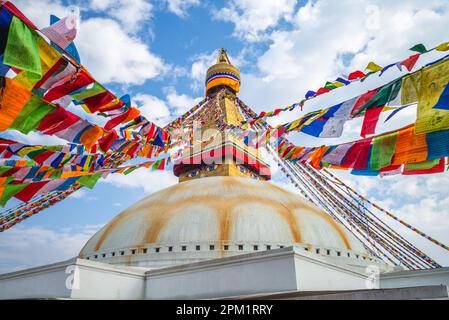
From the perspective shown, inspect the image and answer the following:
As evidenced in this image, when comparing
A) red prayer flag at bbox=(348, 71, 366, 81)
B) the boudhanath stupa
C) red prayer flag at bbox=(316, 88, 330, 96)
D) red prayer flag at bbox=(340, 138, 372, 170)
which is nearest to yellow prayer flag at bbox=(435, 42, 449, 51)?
red prayer flag at bbox=(348, 71, 366, 81)

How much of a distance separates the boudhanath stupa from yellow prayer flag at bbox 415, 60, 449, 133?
7.07ft

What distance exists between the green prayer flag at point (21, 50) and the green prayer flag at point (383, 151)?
5.02 m

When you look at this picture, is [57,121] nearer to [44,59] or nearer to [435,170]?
[44,59]

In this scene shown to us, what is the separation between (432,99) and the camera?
16.0ft

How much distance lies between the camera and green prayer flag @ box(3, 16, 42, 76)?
4117mm

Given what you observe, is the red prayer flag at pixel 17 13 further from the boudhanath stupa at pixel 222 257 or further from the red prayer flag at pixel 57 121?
the boudhanath stupa at pixel 222 257

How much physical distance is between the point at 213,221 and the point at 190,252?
3.40 ft

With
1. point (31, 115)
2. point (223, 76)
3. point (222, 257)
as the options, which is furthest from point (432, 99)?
point (223, 76)

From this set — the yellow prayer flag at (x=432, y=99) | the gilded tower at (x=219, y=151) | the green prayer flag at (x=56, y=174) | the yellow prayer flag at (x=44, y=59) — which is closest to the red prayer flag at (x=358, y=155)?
the yellow prayer flag at (x=432, y=99)

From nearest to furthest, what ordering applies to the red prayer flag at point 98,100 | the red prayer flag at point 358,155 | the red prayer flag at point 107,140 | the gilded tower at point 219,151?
the red prayer flag at point 98,100
the red prayer flag at point 358,155
the red prayer flag at point 107,140
the gilded tower at point 219,151

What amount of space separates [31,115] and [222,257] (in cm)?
533

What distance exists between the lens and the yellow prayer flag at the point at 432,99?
4.82m

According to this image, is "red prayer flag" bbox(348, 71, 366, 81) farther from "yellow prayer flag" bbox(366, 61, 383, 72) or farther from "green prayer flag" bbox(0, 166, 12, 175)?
"green prayer flag" bbox(0, 166, 12, 175)

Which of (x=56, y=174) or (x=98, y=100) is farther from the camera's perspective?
(x=56, y=174)
